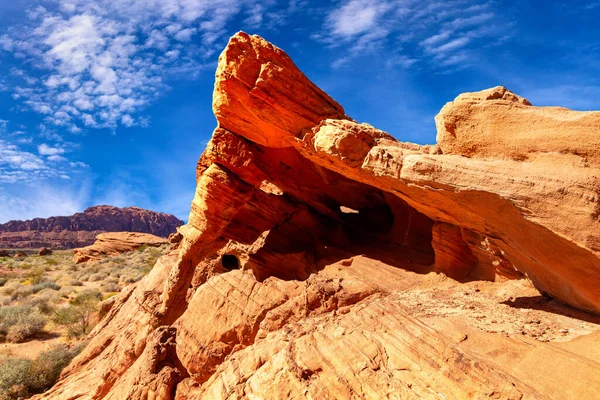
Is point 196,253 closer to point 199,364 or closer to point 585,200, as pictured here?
point 199,364

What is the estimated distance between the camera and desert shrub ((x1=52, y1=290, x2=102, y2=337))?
17172 mm

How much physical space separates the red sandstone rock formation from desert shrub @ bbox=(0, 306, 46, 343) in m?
19.6

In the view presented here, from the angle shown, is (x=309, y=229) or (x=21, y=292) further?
(x=21, y=292)

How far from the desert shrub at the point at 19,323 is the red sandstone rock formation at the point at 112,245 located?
19.6 meters

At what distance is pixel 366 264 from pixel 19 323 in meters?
16.9

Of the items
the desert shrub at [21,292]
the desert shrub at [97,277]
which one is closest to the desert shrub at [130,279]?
the desert shrub at [97,277]

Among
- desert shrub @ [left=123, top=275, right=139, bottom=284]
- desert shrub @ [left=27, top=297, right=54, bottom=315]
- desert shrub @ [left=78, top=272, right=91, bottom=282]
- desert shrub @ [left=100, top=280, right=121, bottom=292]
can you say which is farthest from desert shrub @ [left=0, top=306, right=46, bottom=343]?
desert shrub @ [left=78, top=272, right=91, bottom=282]

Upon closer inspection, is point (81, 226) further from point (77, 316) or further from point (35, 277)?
point (77, 316)

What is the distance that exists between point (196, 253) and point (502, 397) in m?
8.63

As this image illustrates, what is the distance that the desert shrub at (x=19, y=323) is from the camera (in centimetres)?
1659

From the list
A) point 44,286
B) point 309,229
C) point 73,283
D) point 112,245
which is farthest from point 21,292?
point 309,229

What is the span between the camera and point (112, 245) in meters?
40.8

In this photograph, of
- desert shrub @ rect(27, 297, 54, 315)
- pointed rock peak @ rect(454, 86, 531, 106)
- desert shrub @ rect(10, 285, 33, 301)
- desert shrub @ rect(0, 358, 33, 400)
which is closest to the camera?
pointed rock peak @ rect(454, 86, 531, 106)

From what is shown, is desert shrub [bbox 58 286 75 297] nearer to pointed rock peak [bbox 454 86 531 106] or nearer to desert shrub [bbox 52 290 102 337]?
desert shrub [bbox 52 290 102 337]
